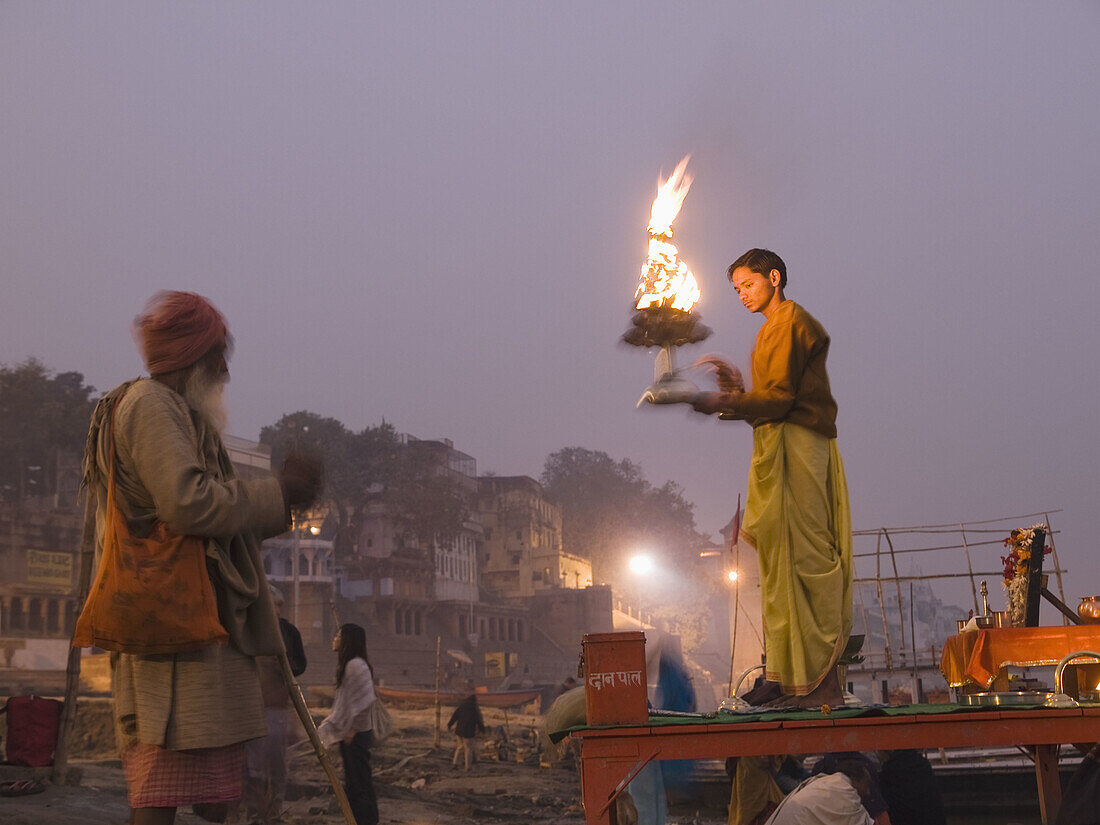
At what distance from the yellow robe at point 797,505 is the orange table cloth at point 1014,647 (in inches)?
135

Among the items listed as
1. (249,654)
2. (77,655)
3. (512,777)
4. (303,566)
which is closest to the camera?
(249,654)

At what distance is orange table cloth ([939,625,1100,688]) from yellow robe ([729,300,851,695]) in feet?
11.3

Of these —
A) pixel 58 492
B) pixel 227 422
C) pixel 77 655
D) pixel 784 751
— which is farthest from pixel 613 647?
pixel 58 492

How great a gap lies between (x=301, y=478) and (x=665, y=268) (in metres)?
2.54

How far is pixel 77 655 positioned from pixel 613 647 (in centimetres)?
642

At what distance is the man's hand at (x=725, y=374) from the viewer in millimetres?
4777

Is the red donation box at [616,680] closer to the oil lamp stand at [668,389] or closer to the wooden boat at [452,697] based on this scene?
the oil lamp stand at [668,389]

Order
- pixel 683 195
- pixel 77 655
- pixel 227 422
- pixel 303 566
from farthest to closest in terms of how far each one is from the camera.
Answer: pixel 303 566, pixel 77 655, pixel 683 195, pixel 227 422

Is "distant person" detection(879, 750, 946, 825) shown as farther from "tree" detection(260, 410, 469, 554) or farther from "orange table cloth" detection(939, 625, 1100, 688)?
"tree" detection(260, 410, 469, 554)

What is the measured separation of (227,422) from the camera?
9.85 ft

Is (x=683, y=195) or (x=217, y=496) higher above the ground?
→ (x=683, y=195)

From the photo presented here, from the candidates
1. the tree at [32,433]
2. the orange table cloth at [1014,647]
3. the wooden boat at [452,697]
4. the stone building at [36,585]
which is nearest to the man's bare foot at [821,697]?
the orange table cloth at [1014,647]

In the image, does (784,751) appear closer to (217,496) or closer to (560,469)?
(217,496)

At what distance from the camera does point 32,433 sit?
45.2 meters
